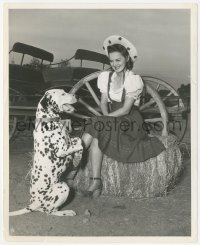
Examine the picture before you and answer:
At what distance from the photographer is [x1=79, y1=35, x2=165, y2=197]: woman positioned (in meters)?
2.84

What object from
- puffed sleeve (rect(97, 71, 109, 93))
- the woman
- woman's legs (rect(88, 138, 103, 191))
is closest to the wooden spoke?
the woman

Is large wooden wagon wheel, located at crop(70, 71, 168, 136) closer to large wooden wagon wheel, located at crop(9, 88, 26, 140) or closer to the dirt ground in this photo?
large wooden wagon wheel, located at crop(9, 88, 26, 140)

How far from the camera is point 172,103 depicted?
3441 millimetres

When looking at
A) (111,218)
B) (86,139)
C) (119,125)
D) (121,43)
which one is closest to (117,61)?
(121,43)

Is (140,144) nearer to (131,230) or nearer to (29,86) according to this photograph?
(131,230)

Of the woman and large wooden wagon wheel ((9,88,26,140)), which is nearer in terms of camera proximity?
the woman

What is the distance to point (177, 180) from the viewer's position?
3.16 metres

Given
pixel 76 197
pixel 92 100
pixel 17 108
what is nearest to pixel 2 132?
pixel 17 108

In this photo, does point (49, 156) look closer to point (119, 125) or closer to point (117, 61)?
point (119, 125)

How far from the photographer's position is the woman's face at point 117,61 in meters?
2.94

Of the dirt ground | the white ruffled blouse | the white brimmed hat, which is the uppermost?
the white brimmed hat

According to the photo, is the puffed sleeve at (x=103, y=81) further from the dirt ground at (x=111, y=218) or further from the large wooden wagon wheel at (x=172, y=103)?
the dirt ground at (x=111, y=218)

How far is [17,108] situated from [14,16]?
0.74m

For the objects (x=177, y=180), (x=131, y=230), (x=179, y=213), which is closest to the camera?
(x=131, y=230)
